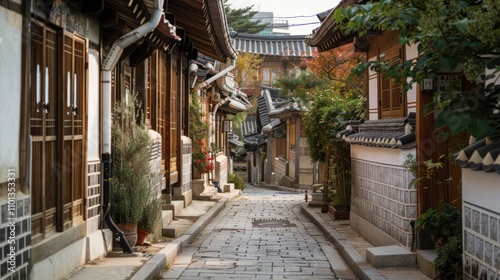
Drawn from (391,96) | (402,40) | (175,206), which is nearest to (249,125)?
(175,206)

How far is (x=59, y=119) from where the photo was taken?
971cm

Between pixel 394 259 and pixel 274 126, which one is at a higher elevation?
pixel 274 126

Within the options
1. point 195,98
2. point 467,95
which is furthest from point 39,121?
point 195,98

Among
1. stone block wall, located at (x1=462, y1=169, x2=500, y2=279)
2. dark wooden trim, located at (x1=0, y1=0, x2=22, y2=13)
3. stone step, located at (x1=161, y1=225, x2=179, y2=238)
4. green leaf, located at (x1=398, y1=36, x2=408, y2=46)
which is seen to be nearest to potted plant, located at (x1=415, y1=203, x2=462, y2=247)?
stone block wall, located at (x1=462, y1=169, x2=500, y2=279)

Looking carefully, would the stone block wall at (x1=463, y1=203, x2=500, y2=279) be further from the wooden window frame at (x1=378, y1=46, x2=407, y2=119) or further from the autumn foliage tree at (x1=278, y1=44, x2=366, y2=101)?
the autumn foliage tree at (x1=278, y1=44, x2=366, y2=101)

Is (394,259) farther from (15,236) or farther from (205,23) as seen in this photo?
(205,23)

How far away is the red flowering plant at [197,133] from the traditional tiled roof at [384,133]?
796 centimetres

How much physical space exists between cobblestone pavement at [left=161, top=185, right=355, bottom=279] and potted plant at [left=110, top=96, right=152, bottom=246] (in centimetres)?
109

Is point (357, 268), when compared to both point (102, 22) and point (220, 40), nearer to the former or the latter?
point (102, 22)

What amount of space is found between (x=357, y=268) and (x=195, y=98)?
14423 millimetres

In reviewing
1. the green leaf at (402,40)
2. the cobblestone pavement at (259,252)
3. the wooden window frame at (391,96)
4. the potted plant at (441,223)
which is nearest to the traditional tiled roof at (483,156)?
the green leaf at (402,40)

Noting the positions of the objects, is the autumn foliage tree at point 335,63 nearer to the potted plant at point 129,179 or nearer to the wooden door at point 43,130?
the potted plant at point 129,179

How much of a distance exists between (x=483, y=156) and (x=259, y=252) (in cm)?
764

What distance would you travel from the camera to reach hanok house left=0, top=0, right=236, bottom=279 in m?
7.68
